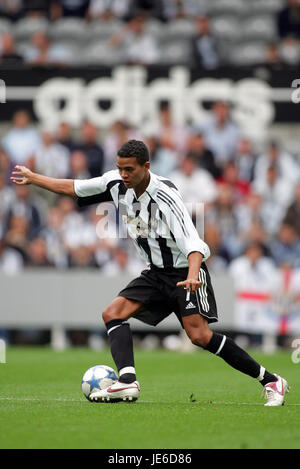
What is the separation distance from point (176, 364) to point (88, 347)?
11.9 ft

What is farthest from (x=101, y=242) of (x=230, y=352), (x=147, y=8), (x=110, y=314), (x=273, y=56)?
(x=230, y=352)

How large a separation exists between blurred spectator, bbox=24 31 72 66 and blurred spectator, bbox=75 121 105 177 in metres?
1.84

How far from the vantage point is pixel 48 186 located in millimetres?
7512

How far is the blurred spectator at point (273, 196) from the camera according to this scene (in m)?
16.5

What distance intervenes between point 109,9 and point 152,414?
15240mm

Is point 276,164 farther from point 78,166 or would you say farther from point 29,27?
point 29,27

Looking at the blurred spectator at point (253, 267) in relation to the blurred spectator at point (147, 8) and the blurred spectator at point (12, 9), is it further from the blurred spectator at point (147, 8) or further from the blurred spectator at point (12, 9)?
the blurred spectator at point (12, 9)

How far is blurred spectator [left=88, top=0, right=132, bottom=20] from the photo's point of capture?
2038cm

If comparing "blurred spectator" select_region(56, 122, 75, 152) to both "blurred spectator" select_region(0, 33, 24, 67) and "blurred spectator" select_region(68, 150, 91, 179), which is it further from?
"blurred spectator" select_region(0, 33, 24, 67)

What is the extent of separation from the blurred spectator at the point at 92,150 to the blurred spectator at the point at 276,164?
2805 millimetres

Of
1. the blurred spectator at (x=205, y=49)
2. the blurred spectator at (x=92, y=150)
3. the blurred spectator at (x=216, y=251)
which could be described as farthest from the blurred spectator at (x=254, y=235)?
the blurred spectator at (x=205, y=49)

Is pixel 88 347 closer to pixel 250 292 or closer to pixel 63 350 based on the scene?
pixel 63 350
